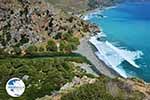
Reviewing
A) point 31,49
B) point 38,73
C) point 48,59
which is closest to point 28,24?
point 31,49

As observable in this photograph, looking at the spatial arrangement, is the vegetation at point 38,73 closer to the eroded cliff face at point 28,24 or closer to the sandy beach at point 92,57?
the sandy beach at point 92,57

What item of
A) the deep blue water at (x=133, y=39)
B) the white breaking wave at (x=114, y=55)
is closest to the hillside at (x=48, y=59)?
the white breaking wave at (x=114, y=55)

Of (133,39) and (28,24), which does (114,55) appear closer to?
(28,24)

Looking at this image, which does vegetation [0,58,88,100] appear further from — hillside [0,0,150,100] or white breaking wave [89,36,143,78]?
white breaking wave [89,36,143,78]

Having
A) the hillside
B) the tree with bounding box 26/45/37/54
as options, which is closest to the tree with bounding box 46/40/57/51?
the hillside

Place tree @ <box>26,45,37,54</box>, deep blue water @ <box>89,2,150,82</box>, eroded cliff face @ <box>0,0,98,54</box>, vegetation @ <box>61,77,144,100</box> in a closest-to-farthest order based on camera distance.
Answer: vegetation @ <box>61,77,144,100</box> < deep blue water @ <box>89,2,150,82</box> < tree @ <box>26,45,37,54</box> < eroded cliff face @ <box>0,0,98,54</box>

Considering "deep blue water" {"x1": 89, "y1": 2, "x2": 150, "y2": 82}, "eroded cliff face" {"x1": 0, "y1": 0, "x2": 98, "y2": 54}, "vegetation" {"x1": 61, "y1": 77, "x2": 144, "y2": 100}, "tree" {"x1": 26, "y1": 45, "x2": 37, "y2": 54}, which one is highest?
"vegetation" {"x1": 61, "y1": 77, "x2": 144, "y2": 100}
